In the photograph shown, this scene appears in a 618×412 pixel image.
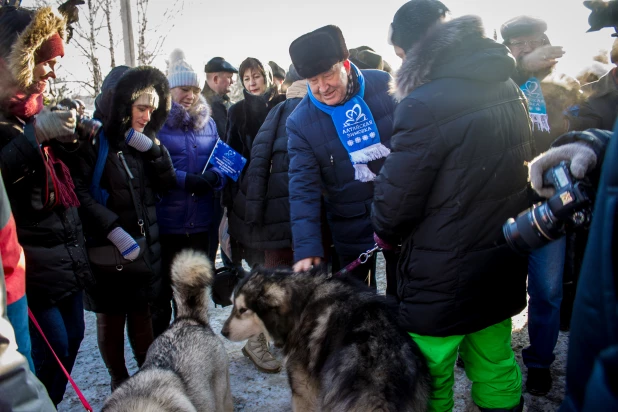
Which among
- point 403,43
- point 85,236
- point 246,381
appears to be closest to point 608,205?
point 403,43

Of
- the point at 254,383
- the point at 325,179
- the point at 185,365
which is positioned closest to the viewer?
the point at 185,365

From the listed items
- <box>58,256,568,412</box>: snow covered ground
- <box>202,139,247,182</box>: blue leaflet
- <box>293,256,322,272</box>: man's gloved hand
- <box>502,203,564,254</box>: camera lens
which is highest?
<box>502,203,564,254</box>: camera lens

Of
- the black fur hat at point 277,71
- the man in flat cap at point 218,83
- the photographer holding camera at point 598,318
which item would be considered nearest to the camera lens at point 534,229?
the photographer holding camera at point 598,318

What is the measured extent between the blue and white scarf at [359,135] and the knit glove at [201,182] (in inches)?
51.9

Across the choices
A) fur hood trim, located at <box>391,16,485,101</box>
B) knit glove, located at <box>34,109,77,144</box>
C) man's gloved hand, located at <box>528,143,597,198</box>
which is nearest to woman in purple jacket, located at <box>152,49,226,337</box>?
knit glove, located at <box>34,109,77,144</box>

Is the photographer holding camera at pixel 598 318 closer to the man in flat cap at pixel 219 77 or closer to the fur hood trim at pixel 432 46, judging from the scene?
the fur hood trim at pixel 432 46

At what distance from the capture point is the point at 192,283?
294 centimetres

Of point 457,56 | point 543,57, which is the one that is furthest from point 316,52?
point 543,57

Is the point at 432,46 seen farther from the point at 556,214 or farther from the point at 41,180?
the point at 41,180

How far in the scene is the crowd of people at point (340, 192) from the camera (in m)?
1.90

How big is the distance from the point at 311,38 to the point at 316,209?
109 cm

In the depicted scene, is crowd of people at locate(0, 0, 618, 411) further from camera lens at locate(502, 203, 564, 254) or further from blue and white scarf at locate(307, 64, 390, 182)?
camera lens at locate(502, 203, 564, 254)

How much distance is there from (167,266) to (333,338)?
5.88ft

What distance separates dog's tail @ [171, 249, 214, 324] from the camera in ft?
9.59
